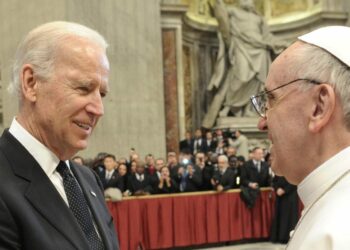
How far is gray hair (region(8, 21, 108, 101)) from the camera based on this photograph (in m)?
2.02

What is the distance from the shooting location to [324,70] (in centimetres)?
148

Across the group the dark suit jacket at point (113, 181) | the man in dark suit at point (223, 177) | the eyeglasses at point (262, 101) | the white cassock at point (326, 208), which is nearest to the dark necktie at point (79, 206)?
the eyeglasses at point (262, 101)

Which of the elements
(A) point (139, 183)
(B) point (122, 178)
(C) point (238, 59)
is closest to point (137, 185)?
(A) point (139, 183)

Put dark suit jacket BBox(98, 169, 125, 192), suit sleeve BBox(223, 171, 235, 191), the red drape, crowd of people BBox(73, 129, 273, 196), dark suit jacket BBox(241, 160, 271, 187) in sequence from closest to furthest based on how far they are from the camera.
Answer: the red drape
dark suit jacket BBox(98, 169, 125, 192)
crowd of people BBox(73, 129, 273, 196)
suit sleeve BBox(223, 171, 235, 191)
dark suit jacket BBox(241, 160, 271, 187)

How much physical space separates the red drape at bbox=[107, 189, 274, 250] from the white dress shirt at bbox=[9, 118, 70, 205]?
674 cm

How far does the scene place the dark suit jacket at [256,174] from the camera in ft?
35.6

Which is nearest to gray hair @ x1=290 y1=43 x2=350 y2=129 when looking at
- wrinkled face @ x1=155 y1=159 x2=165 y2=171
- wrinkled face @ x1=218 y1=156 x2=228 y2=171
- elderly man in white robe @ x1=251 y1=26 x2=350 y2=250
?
elderly man in white robe @ x1=251 y1=26 x2=350 y2=250

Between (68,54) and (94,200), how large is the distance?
601 mm

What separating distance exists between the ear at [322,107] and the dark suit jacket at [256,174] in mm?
9326

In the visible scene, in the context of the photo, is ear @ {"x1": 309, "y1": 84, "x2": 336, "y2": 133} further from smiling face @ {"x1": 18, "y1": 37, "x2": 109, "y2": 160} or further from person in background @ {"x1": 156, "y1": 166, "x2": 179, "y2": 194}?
person in background @ {"x1": 156, "y1": 166, "x2": 179, "y2": 194}

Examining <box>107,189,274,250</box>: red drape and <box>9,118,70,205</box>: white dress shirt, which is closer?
<box>9,118,70,205</box>: white dress shirt

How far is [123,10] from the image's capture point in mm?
13039

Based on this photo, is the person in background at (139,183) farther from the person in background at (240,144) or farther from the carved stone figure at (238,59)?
the carved stone figure at (238,59)

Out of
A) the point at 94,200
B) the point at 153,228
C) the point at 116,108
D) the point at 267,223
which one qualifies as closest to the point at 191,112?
the point at 116,108
